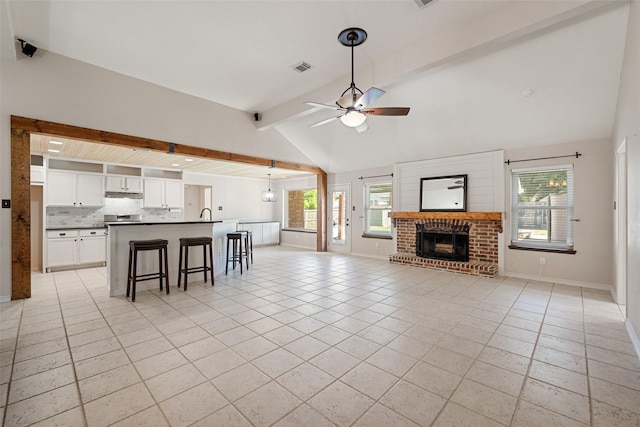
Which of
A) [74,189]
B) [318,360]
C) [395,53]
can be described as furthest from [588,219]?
[74,189]

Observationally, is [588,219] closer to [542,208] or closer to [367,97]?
[542,208]

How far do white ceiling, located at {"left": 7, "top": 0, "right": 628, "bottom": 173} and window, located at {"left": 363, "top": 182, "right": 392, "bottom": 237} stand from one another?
218 cm

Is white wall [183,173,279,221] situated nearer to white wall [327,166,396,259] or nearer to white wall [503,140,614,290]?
white wall [327,166,396,259]

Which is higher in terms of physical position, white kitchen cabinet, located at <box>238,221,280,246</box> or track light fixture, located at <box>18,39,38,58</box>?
track light fixture, located at <box>18,39,38,58</box>

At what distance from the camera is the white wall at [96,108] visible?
373 centimetres

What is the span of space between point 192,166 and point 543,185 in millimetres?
7754

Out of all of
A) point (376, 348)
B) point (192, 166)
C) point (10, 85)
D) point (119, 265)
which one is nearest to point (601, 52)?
point (376, 348)

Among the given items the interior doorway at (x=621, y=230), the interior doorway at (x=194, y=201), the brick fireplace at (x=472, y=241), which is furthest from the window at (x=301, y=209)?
the interior doorway at (x=621, y=230)

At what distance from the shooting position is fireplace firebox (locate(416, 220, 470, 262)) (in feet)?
19.1

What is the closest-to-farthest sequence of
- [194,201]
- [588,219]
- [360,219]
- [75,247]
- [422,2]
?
1. [422,2]
2. [588,219]
3. [75,247]
4. [360,219]
5. [194,201]

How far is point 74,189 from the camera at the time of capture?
6223mm

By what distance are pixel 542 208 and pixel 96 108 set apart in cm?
749

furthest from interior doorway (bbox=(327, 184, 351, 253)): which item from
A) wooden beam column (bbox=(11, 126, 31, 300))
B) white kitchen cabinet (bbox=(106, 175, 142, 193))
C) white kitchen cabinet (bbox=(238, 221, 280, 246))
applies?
wooden beam column (bbox=(11, 126, 31, 300))

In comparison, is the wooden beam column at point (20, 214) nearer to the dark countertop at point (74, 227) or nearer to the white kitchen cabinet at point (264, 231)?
the dark countertop at point (74, 227)
